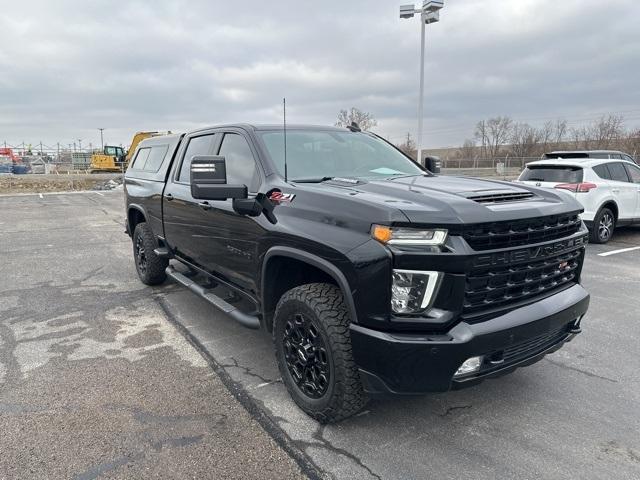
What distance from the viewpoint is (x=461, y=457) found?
8.54ft

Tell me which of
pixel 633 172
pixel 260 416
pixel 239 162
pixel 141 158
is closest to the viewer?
pixel 260 416

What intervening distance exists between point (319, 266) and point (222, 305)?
1.45m

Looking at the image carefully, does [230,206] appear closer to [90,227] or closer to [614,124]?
[90,227]

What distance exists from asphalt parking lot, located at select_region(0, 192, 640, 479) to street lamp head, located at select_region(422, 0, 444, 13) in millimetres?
11664

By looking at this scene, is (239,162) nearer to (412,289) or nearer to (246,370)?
(246,370)

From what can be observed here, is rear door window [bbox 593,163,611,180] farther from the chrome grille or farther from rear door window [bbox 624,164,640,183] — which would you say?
the chrome grille

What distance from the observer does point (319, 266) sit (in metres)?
2.70

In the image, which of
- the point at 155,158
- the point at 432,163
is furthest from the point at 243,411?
the point at 155,158

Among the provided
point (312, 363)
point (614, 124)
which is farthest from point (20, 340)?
point (614, 124)

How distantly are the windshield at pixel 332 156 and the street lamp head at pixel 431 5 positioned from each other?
1164 cm

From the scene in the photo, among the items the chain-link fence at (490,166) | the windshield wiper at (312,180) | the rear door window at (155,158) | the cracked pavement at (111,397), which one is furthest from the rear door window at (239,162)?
the chain-link fence at (490,166)

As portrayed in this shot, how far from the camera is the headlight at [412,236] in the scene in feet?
7.82

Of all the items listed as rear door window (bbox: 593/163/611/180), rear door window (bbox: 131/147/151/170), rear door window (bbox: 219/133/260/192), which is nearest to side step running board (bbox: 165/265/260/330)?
rear door window (bbox: 219/133/260/192)

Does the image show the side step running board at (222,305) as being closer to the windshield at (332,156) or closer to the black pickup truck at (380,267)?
the black pickup truck at (380,267)
